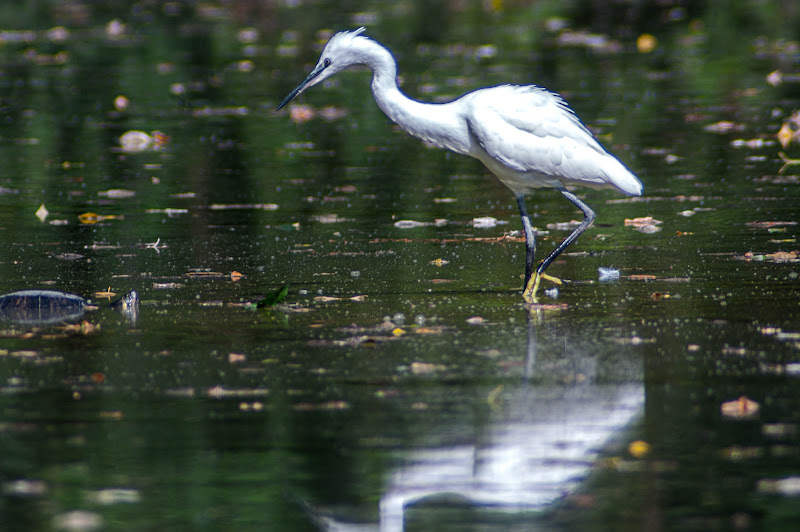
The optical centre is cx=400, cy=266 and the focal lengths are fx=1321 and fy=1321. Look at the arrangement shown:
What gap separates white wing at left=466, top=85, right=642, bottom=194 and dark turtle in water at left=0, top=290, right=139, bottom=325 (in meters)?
2.11

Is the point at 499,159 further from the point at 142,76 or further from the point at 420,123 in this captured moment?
the point at 142,76

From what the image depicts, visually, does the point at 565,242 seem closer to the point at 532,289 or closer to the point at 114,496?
the point at 532,289

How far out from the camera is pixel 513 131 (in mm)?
7281

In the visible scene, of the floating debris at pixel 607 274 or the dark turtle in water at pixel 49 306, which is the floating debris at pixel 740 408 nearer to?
the floating debris at pixel 607 274

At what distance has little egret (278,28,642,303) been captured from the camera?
7.29 m

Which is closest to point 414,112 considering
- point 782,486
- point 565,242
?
point 565,242

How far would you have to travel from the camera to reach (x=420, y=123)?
294 inches

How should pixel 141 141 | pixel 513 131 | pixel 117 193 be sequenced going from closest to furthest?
pixel 513 131, pixel 117 193, pixel 141 141

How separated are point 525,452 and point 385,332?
5.98ft

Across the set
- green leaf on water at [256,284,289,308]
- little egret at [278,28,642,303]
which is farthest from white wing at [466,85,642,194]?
green leaf on water at [256,284,289,308]

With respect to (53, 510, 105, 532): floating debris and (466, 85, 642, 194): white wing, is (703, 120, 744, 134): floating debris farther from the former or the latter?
(53, 510, 105, 532): floating debris

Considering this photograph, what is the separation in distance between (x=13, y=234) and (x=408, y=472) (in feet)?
18.3

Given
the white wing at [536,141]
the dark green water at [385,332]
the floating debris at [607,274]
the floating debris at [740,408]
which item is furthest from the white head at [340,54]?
the floating debris at [740,408]

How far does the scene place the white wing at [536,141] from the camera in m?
7.26
